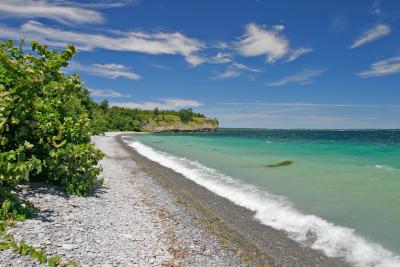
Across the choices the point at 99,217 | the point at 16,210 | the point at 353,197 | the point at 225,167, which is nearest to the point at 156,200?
the point at 99,217

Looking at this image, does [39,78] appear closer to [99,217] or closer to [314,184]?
[99,217]

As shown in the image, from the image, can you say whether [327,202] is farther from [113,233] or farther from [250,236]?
[113,233]

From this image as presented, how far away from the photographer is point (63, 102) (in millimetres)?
14938

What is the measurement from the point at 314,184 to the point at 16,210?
19097 mm

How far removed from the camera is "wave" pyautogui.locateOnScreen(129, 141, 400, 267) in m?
10.9

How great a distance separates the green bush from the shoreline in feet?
17.5

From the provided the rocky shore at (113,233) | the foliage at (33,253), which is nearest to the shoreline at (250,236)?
the rocky shore at (113,233)

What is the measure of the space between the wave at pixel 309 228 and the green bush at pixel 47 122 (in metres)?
7.85

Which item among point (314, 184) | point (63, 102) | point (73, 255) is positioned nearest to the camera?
point (73, 255)

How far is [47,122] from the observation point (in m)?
13.1

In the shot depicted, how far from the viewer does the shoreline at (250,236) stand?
10.4 meters

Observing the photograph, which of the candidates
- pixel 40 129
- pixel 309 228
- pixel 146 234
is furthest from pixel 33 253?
pixel 309 228

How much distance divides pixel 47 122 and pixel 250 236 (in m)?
8.86

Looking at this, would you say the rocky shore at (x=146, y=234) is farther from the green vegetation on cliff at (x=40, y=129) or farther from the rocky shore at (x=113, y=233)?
the green vegetation on cliff at (x=40, y=129)
